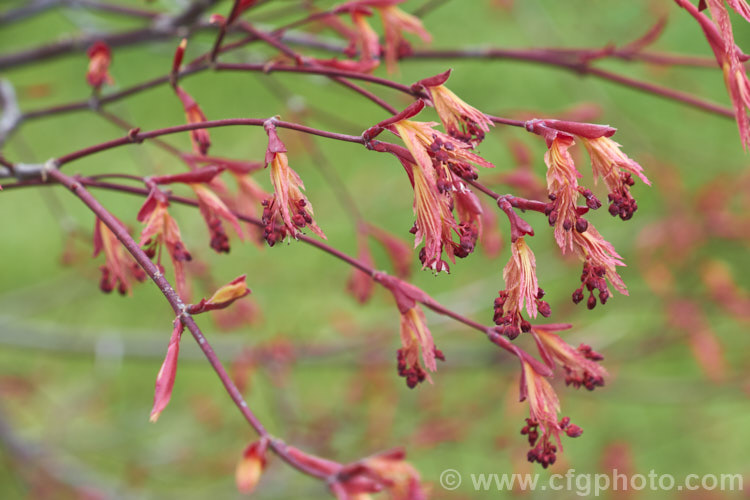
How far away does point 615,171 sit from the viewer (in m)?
0.95

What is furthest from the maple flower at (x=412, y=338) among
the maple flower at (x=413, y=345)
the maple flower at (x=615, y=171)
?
the maple flower at (x=615, y=171)

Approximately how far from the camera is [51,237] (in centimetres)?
532

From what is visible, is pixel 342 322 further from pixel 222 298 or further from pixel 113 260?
pixel 222 298

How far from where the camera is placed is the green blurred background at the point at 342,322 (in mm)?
3193

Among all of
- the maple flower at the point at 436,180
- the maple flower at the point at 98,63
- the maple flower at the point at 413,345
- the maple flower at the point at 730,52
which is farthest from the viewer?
the maple flower at the point at 98,63

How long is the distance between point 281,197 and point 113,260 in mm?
397

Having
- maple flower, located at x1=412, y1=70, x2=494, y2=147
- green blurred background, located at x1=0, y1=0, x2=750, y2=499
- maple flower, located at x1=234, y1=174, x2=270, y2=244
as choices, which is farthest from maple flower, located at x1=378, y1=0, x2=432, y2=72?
green blurred background, located at x1=0, y1=0, x2=750, y2=499

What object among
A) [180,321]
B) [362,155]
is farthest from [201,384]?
[180,321]

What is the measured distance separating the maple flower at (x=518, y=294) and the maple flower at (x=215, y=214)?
439 mm

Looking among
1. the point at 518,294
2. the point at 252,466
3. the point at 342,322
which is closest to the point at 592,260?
the point at 518,294

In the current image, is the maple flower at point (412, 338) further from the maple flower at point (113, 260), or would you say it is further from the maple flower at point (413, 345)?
the maple flower at point (113, 260)

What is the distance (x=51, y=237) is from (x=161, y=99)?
51.7 inches

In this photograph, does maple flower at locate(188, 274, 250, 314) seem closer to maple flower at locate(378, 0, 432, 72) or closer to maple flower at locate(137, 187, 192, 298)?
maple flower at locate(137, 187, 192, 298)

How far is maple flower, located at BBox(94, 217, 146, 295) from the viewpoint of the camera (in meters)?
1.21
